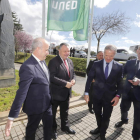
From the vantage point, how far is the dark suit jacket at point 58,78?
2213 millimetres

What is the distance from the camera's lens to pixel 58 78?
2.23 m

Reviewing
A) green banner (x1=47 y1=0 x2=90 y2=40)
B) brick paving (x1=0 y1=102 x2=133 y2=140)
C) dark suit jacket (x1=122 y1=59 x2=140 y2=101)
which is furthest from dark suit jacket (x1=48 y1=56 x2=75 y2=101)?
green banner (x1=47 y1=0 x2=90 y2=40)

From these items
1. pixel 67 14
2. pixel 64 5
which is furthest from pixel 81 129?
pixel 64 5

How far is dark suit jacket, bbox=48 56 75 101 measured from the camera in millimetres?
2213

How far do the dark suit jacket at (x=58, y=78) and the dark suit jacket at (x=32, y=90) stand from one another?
1.61ft

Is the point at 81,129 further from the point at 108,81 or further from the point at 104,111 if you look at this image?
the point at 108,81

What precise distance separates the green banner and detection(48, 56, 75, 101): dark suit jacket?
195cm

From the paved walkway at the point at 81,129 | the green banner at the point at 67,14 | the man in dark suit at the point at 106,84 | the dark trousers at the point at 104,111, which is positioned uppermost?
the green banner at the point at 67,14

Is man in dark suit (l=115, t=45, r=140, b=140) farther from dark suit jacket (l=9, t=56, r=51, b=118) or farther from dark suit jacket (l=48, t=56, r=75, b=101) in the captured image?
Answer: dark suit jacket (l=9, t=56, r=51, b=118)

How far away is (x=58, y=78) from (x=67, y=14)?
2.86 meters

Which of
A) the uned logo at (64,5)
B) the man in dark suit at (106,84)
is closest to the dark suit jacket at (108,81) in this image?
the man in dark suit at (106,84)

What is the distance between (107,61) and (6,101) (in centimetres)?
369

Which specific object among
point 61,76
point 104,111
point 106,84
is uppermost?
point 61,76

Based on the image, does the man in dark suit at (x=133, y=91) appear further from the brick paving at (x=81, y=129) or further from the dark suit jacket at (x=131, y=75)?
the brick paving at (x=81, y=129)
